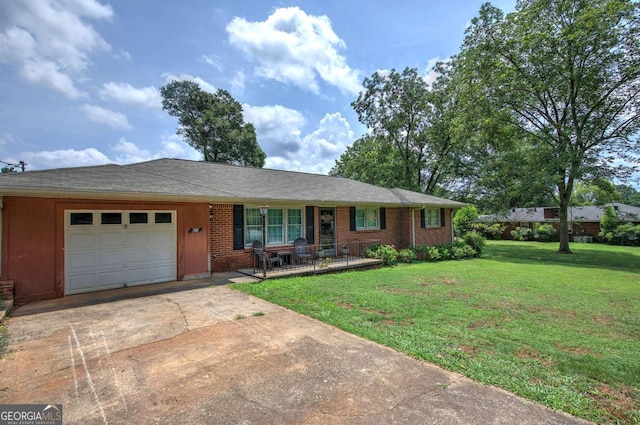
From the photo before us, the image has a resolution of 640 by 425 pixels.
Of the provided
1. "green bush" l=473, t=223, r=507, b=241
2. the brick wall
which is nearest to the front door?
the brick wall

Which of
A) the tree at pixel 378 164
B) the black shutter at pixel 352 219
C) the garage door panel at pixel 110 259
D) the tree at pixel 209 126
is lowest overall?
the garage door panel at pixel 110 259

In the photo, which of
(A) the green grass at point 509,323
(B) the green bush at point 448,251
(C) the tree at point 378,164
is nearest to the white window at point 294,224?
(A) the green grass at point 509,323

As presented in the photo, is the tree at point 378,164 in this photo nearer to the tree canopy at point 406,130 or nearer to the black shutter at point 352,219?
the tree canopy at point 406,130

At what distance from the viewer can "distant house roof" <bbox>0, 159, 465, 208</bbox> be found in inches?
250

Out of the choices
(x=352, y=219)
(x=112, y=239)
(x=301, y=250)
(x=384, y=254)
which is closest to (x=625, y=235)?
(x=384, y=254)

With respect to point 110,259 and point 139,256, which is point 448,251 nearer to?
point 139,256

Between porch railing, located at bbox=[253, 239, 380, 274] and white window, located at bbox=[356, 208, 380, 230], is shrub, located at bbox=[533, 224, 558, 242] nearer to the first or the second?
white window, located at bbox=[356, 208, 380, 230]

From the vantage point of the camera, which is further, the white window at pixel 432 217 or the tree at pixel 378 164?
the tree at pixel 378 164

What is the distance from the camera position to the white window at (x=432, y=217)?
16.0 m

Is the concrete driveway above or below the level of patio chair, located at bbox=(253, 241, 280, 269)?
below

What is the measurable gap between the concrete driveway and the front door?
22.3 ft

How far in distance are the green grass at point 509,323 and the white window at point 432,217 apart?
5925 mm

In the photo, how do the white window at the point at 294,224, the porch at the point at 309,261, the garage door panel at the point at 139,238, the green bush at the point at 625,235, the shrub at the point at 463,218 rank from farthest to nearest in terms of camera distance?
the shrub at the point at 463,218
the green bush at the point at 625,235
the white window at the point at 294,224
the porch at the point at 309,261
the garage door panel at the point at 139,238

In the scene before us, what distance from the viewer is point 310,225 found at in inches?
454
